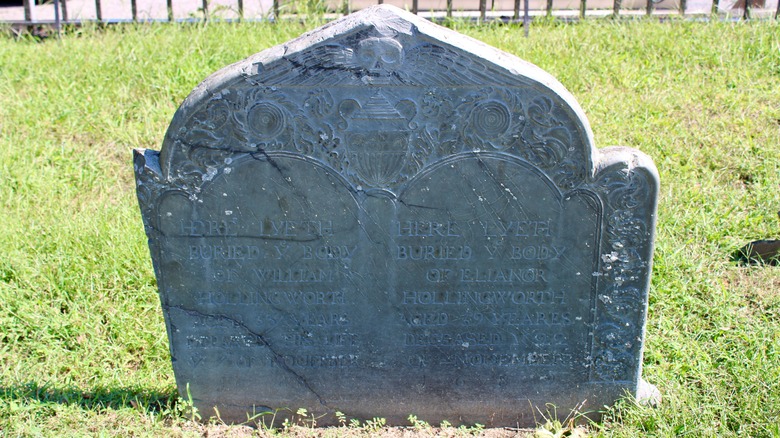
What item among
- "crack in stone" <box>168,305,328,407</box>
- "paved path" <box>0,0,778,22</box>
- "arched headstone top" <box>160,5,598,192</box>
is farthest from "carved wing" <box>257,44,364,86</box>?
"paved path" <box>0,0,778,22</box>

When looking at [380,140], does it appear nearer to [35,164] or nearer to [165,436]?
[165,436]

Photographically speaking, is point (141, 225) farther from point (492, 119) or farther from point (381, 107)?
point (492, 119)

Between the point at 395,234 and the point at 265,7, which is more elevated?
the point at 265,7

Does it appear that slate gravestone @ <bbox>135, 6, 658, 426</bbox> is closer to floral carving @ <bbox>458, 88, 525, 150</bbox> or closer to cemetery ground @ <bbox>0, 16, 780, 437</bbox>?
floral carving @ <bbox>458, 88, 525, 150</bbox>

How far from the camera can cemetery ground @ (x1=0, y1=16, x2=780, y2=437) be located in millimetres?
3148

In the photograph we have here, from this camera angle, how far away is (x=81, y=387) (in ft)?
11.1

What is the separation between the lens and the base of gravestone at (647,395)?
3.12 m

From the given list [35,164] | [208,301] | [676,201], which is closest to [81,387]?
[208,301]

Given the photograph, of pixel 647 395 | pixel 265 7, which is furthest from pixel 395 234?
pixel 265 7

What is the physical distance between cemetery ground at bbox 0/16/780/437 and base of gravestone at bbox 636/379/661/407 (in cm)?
4

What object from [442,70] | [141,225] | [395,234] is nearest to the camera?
[442,70]

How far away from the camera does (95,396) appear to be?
10.7ft

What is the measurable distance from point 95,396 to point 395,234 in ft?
4.95

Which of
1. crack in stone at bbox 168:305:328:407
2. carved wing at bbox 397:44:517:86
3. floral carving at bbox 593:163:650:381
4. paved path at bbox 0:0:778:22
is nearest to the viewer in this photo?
carved wing at bbox 397:44:517:86
